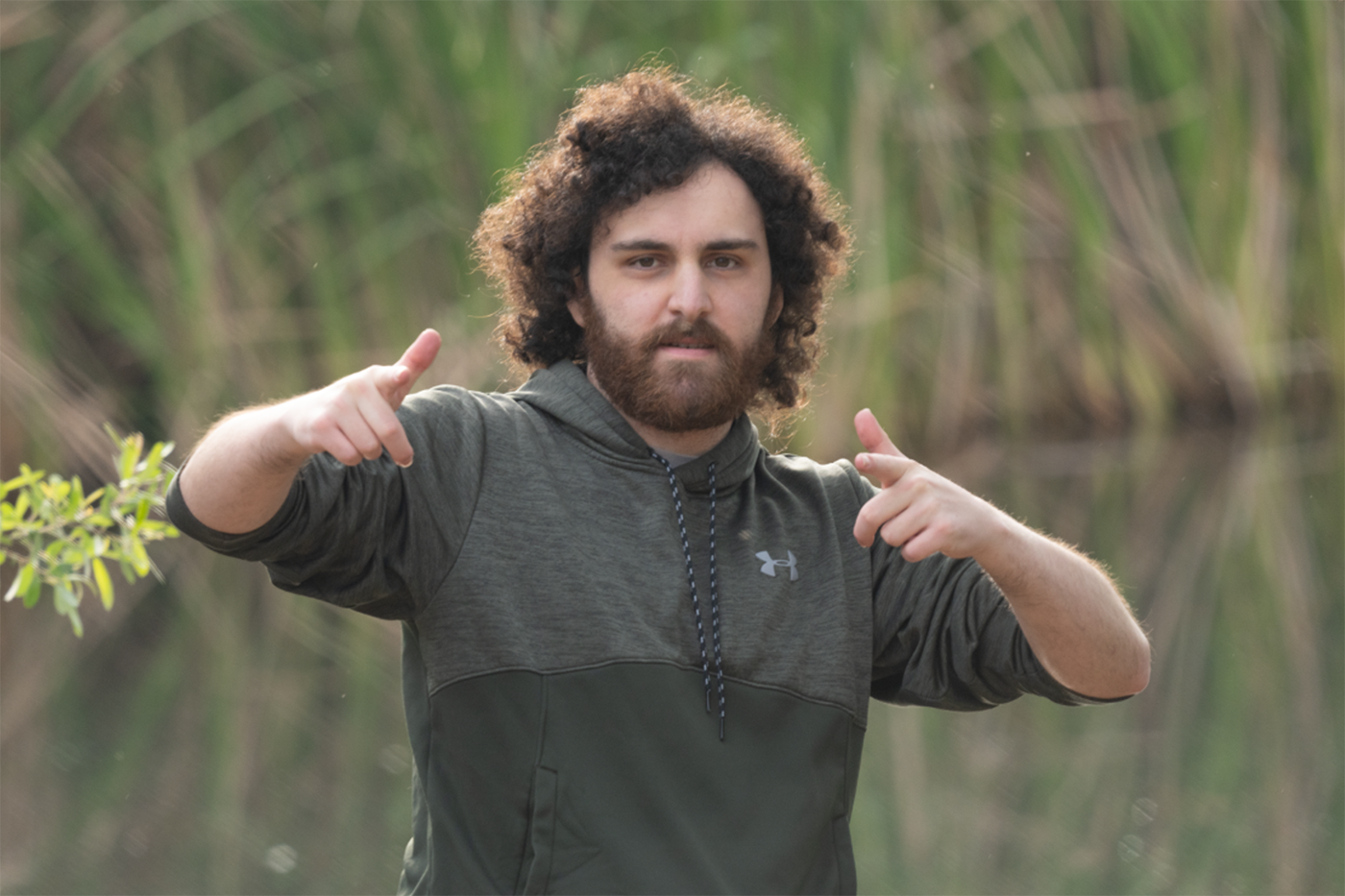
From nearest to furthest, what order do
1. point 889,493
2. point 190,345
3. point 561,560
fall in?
point 889,493, point 561,560, point 190,345

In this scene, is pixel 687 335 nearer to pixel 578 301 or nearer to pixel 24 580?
pixel 578 301

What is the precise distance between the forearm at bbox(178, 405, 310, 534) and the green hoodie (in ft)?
0.07

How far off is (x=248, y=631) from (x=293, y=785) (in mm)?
1319

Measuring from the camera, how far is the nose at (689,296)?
1.94 meters

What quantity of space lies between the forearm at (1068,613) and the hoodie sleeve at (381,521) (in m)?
0.52

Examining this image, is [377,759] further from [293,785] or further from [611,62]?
[611,62]

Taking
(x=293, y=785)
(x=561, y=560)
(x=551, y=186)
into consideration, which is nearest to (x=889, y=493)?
(x=561, y=560)

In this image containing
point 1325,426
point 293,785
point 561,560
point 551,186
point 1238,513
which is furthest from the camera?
point 1325,426

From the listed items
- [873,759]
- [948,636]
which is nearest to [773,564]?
[948,636]

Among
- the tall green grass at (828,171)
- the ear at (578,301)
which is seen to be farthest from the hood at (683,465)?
the tall green grass at (828,171)

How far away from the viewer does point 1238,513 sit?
606 centimetres

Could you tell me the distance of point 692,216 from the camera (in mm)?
2012

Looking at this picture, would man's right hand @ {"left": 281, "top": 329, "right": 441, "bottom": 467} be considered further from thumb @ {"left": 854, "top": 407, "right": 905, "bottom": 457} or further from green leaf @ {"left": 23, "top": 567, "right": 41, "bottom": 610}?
green leaf @ {"left": 23, "top": 567, "right": 41, "bottom": 610}

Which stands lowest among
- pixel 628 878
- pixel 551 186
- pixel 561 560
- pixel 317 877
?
pixel 317 877
